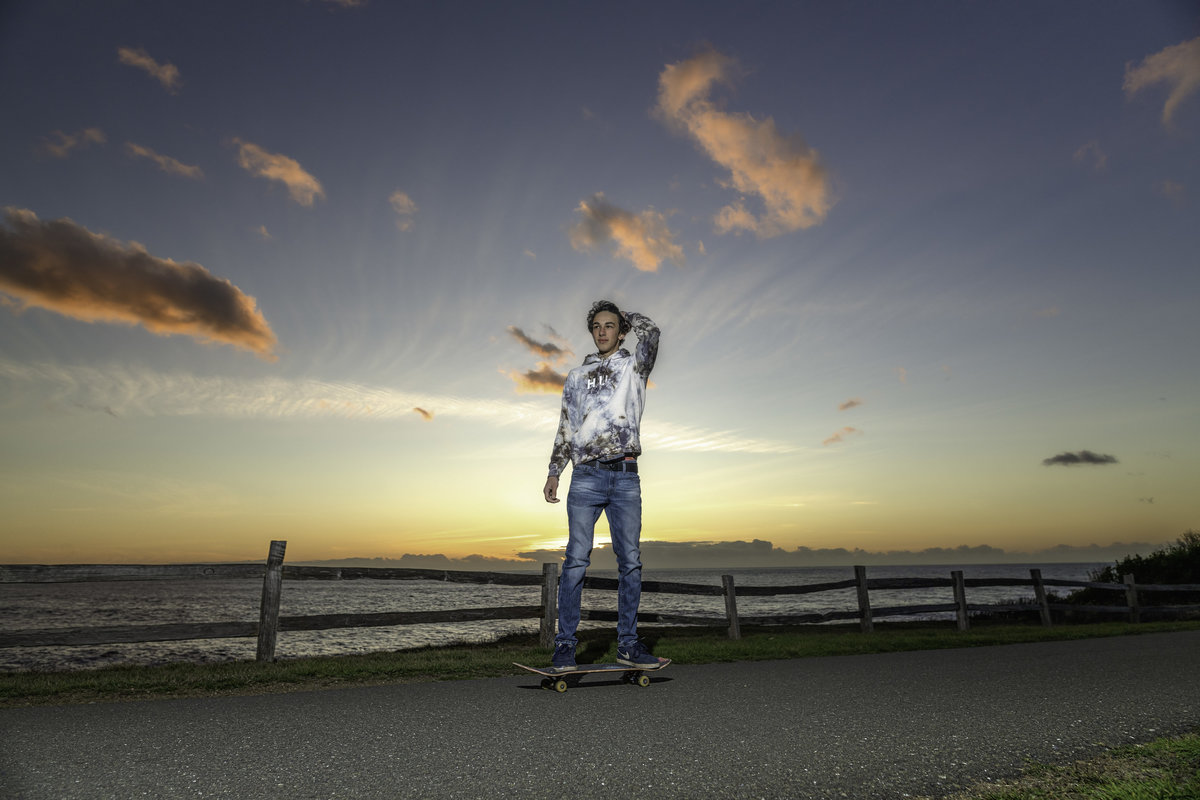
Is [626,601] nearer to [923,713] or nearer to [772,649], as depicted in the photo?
[923,713]

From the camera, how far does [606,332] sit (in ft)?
17.1

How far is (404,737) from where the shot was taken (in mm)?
3508

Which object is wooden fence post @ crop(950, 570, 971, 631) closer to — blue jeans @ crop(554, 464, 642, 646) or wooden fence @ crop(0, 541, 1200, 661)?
wooden fence @ crop(0, 541, 1200, 661)

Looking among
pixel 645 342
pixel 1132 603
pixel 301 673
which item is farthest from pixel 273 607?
pixel 1132 603

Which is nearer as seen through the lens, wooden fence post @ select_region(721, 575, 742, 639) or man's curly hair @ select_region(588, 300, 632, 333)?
man's curly hair @ select_region(588, 300, 632, 333)

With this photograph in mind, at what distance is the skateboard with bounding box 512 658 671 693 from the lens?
4766 millimetres

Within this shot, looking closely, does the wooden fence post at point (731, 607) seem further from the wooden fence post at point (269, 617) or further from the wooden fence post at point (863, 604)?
the wooden fence post at point (269, 617)

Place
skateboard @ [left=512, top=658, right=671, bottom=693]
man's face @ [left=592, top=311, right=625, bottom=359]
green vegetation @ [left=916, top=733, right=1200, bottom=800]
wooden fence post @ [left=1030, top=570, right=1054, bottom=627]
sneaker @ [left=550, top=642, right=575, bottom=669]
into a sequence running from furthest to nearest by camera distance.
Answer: wooden fence post @ [left=1030, top=570, right=1054, bottom=627]
man's face @ [left=592, top=311, right=625, bottom=359]
sneaker @ [left=550, top=642, right=575, bottom=669]
skateboard @ [left=512, top=658, right=671, bottom=693]
green vegetation @ [left=916, top=733, right=1200, bottom=800]

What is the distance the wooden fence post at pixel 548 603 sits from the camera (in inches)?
328

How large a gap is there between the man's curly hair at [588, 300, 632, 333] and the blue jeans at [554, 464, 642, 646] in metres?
1.14

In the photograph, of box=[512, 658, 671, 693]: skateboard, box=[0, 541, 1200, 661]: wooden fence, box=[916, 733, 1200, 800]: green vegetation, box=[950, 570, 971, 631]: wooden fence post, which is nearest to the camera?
box=[916, 733, 1200, 800]: green vegetation

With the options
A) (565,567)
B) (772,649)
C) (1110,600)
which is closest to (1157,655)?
(772,649)

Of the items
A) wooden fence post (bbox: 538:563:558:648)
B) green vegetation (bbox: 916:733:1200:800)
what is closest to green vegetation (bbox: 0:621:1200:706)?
wooden fence post (bbox: 538:563:558:648)

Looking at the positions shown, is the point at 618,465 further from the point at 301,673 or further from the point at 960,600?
the point at 960,600
